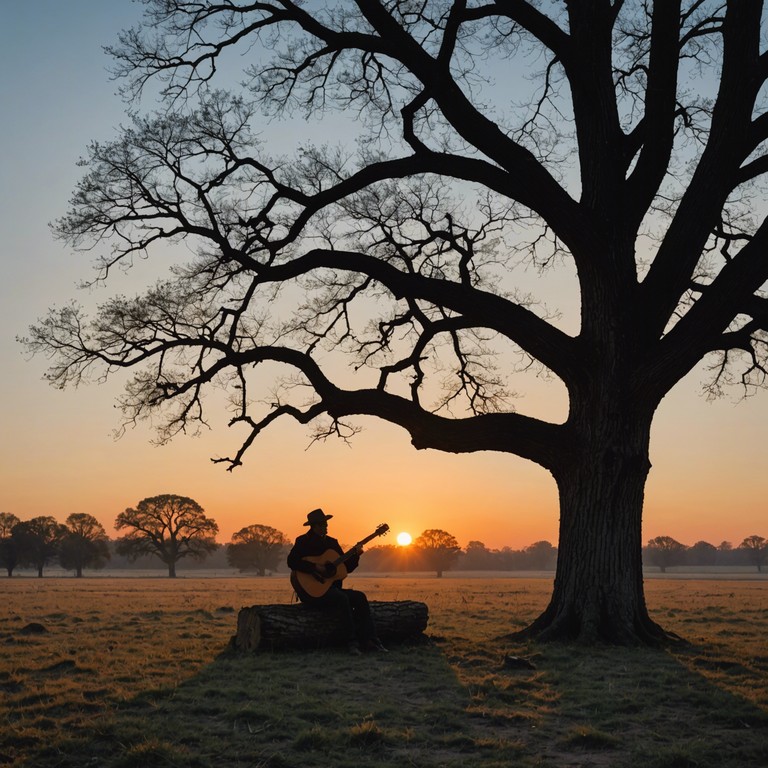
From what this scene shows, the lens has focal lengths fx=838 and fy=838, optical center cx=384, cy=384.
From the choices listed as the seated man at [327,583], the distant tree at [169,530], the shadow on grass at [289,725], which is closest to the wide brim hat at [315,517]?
the seated man at [327,583]

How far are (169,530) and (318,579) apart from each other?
75.1 metres

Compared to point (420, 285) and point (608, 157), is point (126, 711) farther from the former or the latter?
point (608, 157)

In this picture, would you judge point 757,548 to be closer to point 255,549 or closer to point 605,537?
point 255,549

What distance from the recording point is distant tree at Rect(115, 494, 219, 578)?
81.8m

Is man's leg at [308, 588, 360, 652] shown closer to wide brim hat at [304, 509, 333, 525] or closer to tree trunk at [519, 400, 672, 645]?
wide brim hat at [304, 509, 333, 525]

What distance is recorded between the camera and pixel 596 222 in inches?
518

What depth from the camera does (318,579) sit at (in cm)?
1195

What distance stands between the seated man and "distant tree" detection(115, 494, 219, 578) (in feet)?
241

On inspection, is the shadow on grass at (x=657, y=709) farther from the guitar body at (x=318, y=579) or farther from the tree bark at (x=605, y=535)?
the guitar body at (x=318, y=579)

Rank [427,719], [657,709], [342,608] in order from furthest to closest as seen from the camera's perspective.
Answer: [342,608] → [657,709] → [427,719]

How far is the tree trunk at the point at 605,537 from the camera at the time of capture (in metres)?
12.5

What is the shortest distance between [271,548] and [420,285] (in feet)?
272

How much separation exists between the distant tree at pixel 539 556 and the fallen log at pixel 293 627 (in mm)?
146966

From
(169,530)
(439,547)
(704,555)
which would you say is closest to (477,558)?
(704,555)
